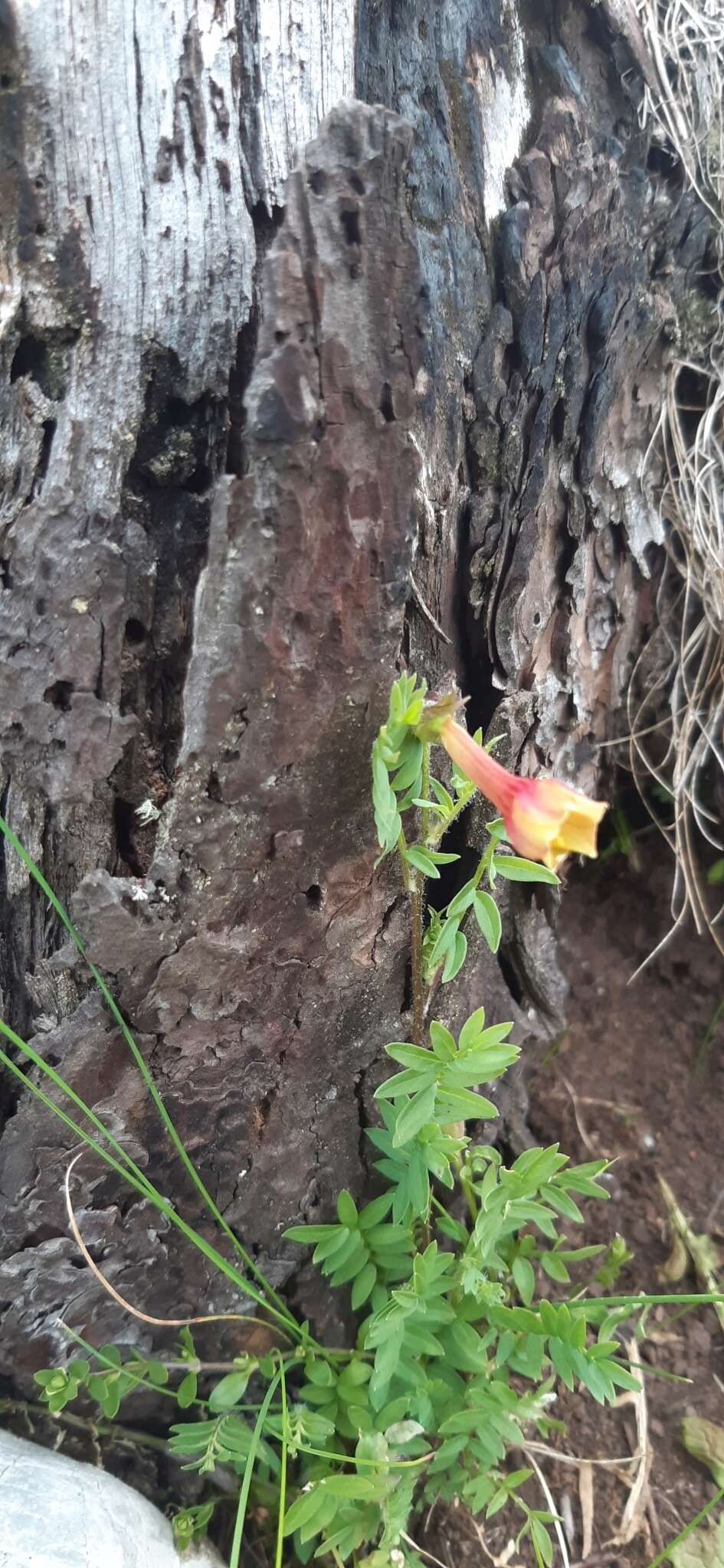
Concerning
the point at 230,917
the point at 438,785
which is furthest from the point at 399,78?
the point at 230,917

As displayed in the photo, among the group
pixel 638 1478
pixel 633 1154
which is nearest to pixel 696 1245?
pixel 633 1154

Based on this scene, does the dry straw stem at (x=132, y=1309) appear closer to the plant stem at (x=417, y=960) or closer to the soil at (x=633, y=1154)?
the soil at (x=633, y=1154)

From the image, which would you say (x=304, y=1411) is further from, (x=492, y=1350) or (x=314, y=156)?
(x=314, y=156)

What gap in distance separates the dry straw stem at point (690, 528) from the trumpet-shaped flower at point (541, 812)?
1078 mm

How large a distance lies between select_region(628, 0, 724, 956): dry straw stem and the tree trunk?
0.24 m

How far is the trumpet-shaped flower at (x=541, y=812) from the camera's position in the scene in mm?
1032

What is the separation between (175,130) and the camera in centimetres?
121

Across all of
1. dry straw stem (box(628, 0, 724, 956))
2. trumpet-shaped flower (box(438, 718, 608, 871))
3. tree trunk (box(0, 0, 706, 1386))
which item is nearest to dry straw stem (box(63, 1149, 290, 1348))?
tree trunk (box(0, 0, 706, 1386))

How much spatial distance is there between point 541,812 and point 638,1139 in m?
Result: 1.59

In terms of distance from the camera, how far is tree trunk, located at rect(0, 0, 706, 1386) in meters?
1.14

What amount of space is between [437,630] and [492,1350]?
120 centimetres

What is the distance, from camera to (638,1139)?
7.52ft

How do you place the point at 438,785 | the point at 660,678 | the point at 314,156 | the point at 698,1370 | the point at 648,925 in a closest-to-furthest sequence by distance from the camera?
the point at 314,156 → the point at 438,785 → the point at 698,1370 → the point at 660,678 → the point at 648,925

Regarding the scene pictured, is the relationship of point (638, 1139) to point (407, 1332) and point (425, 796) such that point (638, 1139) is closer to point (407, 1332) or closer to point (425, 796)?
point (407, 1332)
